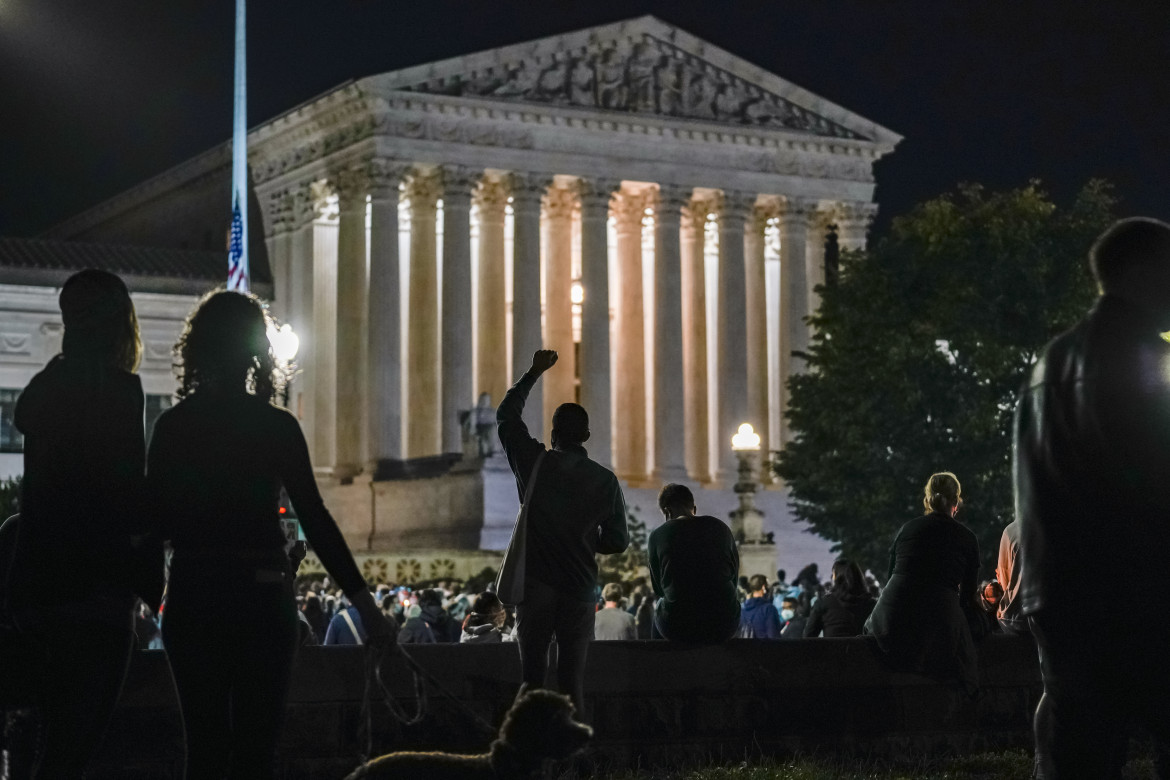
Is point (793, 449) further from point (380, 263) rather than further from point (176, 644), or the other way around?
point (176, 644)

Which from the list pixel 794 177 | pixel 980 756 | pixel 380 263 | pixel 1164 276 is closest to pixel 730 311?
pixel 794 177

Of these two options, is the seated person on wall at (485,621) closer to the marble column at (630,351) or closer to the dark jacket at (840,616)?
the dark jacket at (840,616)

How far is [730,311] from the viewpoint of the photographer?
2852 inches

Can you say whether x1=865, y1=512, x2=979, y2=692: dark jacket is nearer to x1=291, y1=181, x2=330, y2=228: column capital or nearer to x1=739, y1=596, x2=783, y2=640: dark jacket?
x1=739, y1=596, x2=783, y2=640: dark jacket

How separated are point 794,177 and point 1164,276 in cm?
6680

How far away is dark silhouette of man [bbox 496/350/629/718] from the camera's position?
1192 centimetres

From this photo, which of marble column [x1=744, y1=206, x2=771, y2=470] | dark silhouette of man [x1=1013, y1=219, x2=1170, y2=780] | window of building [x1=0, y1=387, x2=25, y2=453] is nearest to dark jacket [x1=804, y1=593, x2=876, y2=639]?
dark silhouette of man [x1=1013, y1=219, x2=1170, y2=780]

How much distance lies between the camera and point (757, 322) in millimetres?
74500

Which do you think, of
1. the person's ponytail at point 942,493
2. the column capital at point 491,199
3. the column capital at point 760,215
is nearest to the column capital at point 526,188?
the column capital at point 491,199

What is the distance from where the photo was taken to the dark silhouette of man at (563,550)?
11.9 metres

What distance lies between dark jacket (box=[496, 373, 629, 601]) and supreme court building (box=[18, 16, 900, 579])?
4994 cm

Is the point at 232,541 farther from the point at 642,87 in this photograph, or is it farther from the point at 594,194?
the point at 642,87

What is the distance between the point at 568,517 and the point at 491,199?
193 feet

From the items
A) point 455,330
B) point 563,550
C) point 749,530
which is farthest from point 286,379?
point 455,330
